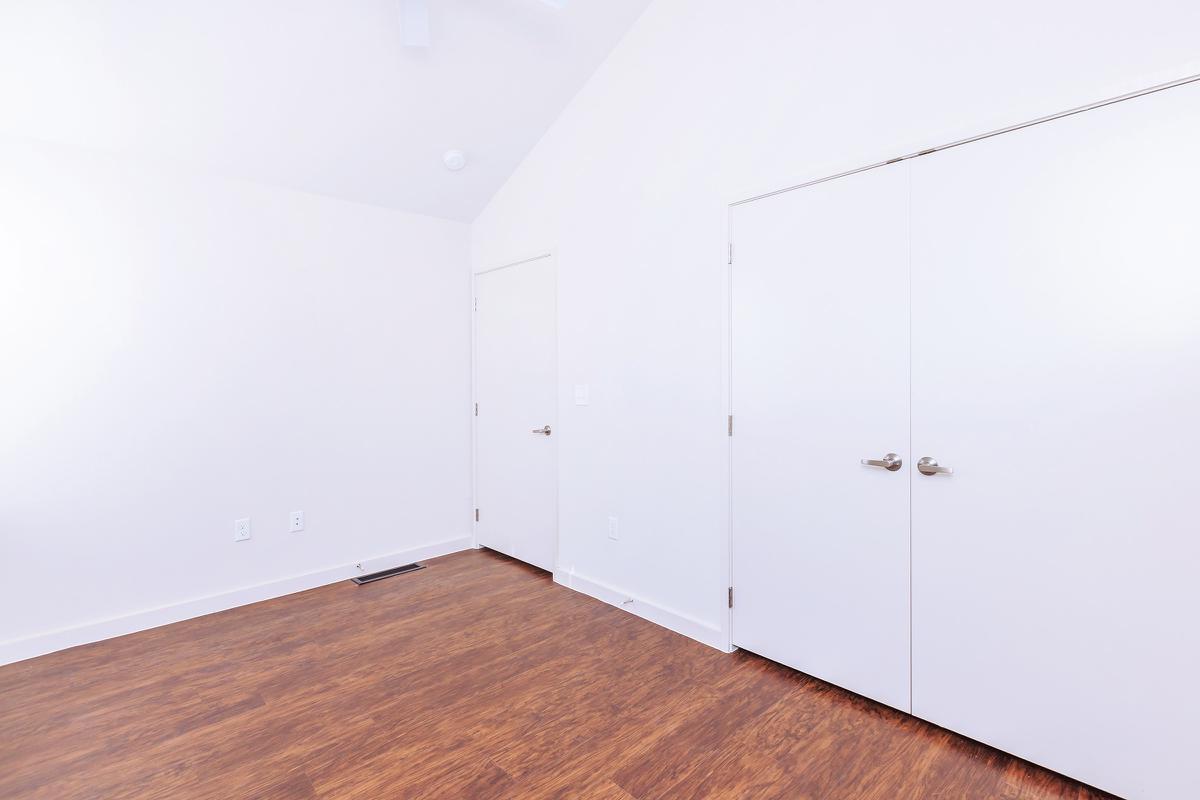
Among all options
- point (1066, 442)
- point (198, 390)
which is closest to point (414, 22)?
point (198, 390)

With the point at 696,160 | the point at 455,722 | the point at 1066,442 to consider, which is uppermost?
the point at 696,160

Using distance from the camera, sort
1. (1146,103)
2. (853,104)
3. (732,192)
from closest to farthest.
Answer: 1. (1146,103)
2. (853,104)
3. (732,192)

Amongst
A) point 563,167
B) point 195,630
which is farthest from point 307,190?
point 195,630

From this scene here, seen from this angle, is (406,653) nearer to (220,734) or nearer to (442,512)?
(220,734)

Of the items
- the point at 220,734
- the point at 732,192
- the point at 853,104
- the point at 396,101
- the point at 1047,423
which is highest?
the point at 396,101

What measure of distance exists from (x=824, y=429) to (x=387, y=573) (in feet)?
9.59

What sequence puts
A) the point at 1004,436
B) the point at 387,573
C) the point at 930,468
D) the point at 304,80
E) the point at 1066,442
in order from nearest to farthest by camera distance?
the point at 1066,442 → the point at 1004,436 → the point at 930,468 → the point at 304,80 → the point at 387,573

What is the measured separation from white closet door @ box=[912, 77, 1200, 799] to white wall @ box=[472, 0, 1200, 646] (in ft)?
0.68

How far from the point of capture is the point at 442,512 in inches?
162

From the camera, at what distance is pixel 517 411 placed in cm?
386

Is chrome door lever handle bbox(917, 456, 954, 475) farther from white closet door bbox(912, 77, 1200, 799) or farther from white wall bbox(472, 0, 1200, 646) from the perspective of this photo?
white wall bbox(472, 0, 1200, 646)

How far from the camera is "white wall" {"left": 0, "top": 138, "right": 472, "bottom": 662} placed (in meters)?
2.63

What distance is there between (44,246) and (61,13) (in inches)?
40.3

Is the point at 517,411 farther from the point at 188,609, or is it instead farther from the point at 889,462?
the point at 889,462
